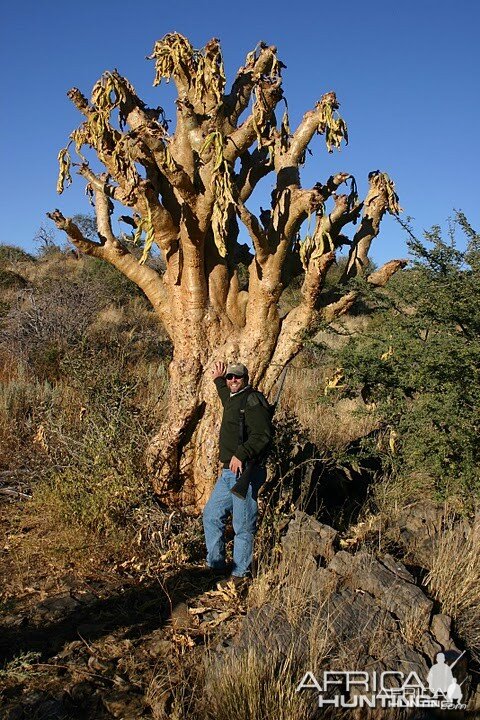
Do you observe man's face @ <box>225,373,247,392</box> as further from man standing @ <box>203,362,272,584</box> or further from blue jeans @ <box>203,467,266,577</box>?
blue jeans @ <box>203,467,266,577</box>

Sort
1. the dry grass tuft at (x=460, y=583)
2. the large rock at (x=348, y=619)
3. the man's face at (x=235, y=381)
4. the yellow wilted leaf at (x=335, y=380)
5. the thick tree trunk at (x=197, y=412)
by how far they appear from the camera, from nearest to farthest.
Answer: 1. the large rock at (x=348, y=619)
2. the dry grass tuft at (x=460, y=583)
3. the man's face at (x=235, y=381)
4. the thick tree trunk at (x=197, y=412)
5. the yellow wilted leaf at (x=335, y=380)

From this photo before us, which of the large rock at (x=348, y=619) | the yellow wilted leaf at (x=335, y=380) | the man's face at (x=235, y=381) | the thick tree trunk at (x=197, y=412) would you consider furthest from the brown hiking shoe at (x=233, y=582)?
the yellow wilted leaf at (x=335, y=380)

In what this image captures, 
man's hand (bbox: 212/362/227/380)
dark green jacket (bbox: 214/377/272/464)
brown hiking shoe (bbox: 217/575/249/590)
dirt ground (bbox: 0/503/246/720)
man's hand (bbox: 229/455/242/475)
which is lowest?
dirt ground (bbox: 0/503/246/720)

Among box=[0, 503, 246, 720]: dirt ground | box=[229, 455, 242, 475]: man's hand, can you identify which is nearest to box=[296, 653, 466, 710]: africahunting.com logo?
box=[0, 503, 246, 720]: dirt ground

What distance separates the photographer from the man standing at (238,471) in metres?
4.80

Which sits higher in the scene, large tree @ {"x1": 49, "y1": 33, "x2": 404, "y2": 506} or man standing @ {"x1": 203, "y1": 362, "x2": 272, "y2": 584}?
large tree @ {"x1": 49, "y1": 33, "x2": 404, "y2": 506}

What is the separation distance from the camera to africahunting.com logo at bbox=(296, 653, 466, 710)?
10.2 ft

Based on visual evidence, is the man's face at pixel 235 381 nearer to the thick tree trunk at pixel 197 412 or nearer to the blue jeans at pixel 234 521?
the blue jeans at pixel 234 521

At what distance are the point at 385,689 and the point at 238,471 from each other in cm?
197

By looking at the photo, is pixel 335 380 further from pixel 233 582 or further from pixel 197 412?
pixel 233 582

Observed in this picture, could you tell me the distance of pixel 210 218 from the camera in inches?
215

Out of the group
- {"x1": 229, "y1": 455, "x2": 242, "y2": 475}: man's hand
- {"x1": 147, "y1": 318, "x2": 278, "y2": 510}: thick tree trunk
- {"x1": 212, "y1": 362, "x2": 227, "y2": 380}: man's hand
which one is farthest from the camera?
{"x1": 147, "y1": 318, "x2": 278, "y2": 510}: thick tree trunk

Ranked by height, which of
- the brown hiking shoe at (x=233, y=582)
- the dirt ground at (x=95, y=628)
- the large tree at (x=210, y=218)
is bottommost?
the dirt ground at (x=95, y=628)

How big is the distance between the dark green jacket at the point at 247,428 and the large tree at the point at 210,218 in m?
0.80
